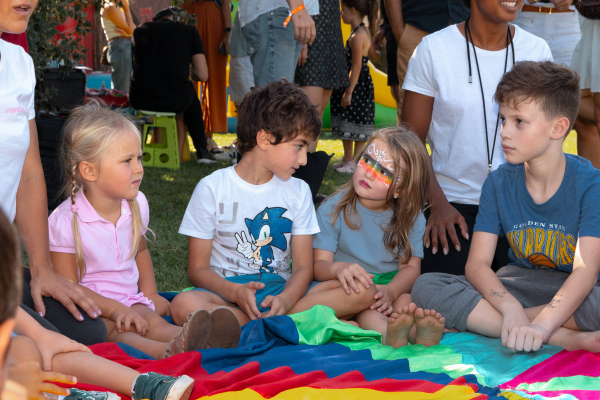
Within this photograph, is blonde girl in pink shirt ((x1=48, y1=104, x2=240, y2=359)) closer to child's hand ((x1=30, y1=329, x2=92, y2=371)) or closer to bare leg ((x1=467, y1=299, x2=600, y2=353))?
child's hand ((x1=30, y1=329, x2=92, y2=371))

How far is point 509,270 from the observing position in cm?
243

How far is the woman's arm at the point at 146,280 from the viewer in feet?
8.04

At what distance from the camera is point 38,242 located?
200cm

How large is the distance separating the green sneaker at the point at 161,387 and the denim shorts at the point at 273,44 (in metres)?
2.22

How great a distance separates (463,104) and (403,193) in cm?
56

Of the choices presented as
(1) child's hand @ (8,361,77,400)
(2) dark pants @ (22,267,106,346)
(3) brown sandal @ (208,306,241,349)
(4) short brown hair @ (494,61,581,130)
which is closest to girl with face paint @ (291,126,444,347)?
(3) brown sandal @ (208,306,241,349)

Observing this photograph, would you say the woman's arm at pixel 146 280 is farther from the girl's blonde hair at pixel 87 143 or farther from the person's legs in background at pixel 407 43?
the person's legs in background at pixel 407 43

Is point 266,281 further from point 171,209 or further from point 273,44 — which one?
point 171,209

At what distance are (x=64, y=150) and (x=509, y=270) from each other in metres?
1.82

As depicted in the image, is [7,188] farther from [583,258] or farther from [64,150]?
[583,258]

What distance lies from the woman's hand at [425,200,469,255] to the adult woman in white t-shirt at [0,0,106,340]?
1447 mm

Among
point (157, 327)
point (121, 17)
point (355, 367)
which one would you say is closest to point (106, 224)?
point (157, 327)

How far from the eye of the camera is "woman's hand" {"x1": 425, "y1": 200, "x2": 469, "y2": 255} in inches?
105

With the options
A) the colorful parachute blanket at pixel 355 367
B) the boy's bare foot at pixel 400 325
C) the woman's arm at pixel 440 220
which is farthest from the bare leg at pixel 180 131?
the boy's bare foot at pixel 400 325
